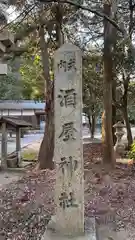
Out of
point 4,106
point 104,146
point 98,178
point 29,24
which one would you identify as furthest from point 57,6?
point 4,106

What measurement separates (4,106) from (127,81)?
19903 mm

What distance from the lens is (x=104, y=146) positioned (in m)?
9.82

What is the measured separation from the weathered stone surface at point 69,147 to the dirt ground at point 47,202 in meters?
0.78

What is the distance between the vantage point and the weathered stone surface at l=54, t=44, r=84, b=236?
3.67 meters

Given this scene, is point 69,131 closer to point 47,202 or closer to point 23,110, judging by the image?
point 47,202

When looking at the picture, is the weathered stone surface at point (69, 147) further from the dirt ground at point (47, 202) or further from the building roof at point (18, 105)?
the building roof at point (18, 105)

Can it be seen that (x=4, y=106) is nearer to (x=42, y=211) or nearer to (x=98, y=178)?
(x=98, y=178)

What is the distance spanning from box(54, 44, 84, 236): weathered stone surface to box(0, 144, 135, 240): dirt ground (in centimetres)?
78

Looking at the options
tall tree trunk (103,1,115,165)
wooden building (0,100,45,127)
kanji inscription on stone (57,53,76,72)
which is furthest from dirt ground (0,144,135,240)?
wooden building (0,100,45,127)

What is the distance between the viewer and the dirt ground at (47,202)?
4.68m

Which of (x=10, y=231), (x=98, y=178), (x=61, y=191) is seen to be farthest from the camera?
(x=98, y=178)

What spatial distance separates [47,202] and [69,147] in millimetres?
2506

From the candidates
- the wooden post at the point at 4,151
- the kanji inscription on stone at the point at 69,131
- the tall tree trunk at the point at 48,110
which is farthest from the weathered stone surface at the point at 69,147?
the wooden post at the point at 4,151

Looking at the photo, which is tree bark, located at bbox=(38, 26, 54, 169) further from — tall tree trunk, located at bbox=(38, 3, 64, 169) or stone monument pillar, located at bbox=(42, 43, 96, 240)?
stone monument pillar, located at bbox=(42, 43, 96, 240)
